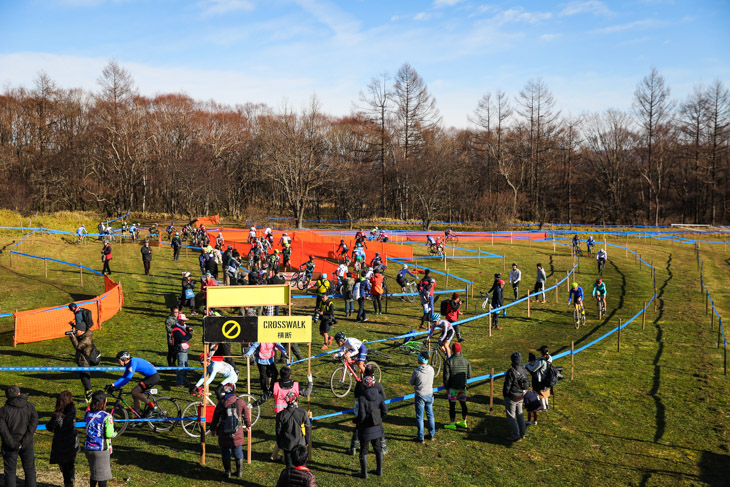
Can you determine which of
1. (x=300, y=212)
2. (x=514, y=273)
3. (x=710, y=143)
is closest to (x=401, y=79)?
(x=300, y=212)

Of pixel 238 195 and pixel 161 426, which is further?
pixel 238 195

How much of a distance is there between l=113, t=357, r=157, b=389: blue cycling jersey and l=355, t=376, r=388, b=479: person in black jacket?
14.9 feet

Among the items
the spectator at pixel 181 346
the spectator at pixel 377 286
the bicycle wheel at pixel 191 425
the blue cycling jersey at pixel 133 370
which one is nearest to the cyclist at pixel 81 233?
the spectator at pixel 377 286

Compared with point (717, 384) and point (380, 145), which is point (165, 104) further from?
point (717, 384)

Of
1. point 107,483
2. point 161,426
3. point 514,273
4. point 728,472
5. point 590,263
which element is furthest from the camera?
point 590,263

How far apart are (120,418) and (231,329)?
307cm

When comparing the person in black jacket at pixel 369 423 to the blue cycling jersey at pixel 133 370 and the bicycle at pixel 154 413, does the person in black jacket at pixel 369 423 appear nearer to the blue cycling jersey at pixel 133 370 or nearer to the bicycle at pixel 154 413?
the bicycle at pixel 154 413

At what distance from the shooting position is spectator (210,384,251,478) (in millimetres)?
9234

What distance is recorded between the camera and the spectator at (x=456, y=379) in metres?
11.9

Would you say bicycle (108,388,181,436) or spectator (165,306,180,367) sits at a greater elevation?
spectator (165,306,180,367)

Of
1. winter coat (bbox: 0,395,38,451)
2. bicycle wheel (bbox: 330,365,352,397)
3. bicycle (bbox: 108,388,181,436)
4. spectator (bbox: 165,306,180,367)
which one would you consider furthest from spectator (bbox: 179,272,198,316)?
winter coat (bbox: 0,395,38,451)

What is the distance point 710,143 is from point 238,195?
6824 centimetres

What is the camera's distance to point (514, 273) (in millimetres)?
25250

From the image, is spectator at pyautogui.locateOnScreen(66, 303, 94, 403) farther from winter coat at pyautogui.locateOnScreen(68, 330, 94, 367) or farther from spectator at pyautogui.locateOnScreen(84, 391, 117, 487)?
spectator at pyautogui.locateOnScreen(84, 391, 117, 487)
